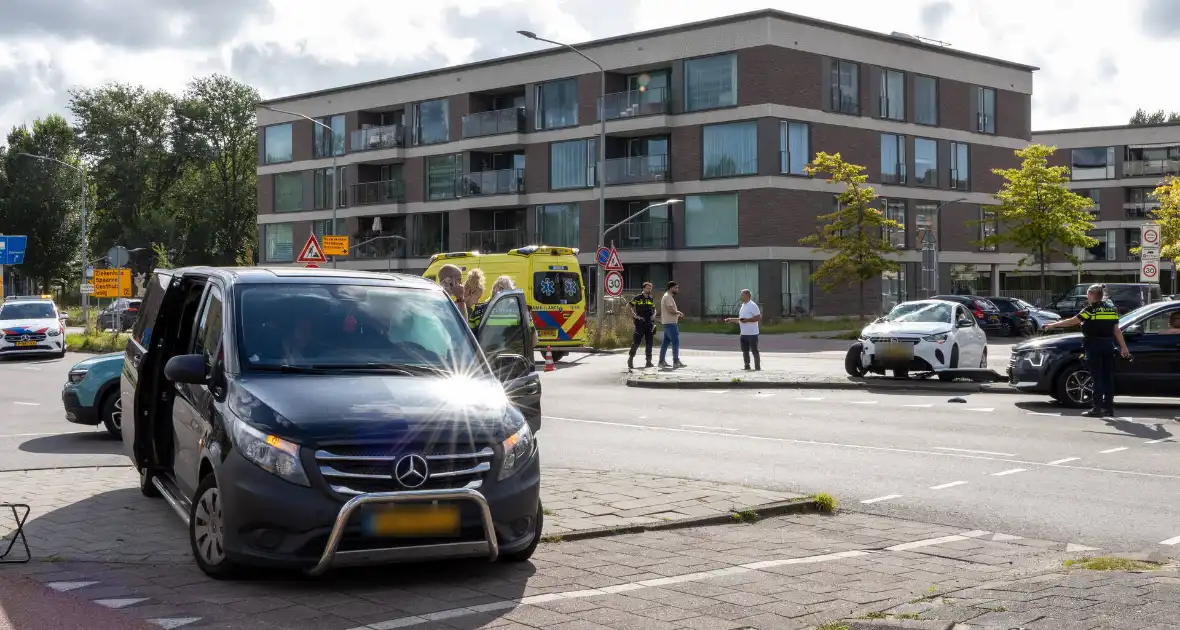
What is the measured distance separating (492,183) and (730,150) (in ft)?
39.5

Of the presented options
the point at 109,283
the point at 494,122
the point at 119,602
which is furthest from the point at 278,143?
the point at 119,602

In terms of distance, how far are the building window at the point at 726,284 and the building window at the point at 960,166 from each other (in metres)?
12.1

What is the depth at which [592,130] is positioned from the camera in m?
51.1

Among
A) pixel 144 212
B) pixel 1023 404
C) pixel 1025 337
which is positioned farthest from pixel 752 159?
pixel 144 212

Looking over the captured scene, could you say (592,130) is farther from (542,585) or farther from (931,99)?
(542,585)

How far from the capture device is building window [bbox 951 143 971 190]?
53.6 meters

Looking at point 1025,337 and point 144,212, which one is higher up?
point 144,212

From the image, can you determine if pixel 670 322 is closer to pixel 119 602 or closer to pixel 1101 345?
pixel 1101 345

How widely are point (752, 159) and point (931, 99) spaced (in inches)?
417

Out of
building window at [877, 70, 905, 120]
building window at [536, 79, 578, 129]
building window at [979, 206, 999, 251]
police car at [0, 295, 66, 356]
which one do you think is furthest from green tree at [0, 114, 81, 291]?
building window at [979, 206, 999, 251]

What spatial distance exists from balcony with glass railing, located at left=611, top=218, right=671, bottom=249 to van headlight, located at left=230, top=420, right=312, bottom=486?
43.7 meters

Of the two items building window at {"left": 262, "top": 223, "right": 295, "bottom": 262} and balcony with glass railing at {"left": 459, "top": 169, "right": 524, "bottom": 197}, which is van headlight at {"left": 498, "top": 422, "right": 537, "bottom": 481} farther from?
building window at {"left": 262, "top": 223, "right": 295, "bottom": 262}

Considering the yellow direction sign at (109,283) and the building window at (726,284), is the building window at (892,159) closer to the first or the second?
the building window at (726,284)

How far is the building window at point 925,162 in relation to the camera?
170ft
